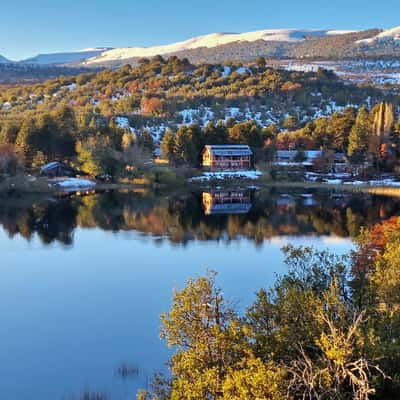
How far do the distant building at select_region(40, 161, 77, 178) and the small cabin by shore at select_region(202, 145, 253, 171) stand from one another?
1580 centimetres

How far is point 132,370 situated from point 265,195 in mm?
36240

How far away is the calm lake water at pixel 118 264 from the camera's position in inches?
502

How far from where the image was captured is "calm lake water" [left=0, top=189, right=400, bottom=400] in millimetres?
12758

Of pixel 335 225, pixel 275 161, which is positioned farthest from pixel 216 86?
pixel 335 225

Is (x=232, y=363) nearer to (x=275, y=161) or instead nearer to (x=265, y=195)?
(x=265, y=195)

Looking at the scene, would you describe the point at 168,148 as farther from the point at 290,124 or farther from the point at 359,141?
the point at 290,124

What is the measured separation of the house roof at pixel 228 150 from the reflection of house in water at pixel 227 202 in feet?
34.1

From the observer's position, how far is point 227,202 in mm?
43156

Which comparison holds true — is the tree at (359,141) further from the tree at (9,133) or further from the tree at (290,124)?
the tree at (9,133)

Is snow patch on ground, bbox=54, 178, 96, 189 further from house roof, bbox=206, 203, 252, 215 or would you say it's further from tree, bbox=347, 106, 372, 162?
tree, bbox=347, 106, 372, 162

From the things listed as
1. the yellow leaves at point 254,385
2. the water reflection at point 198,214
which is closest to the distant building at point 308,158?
the water reflection at point 198,214

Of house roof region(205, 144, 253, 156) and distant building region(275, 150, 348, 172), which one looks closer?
house roof region(205, 144, 253, 156)

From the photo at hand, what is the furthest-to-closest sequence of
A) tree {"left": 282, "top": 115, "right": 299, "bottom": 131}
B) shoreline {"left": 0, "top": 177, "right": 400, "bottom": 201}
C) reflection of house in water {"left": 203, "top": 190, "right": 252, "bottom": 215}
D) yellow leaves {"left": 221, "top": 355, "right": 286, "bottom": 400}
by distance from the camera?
tree {"left": 282, "top": 115, "right": 299, "bottom": 131} < shoreline {"left": 0, "top": 177, "right": 400, "bottom": 201} < reflection of house in water {"left": 203, "top": 190, "right": 252, "bottom": 215} < yellow leaves {"left": 221, "top": 355, "right": 286, "bottom": 400}

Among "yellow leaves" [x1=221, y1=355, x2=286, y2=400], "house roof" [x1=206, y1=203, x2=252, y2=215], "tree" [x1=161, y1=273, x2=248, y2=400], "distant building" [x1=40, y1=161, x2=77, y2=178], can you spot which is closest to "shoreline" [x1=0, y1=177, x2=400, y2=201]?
"distant building" [x1=40, y1=161, x2=77, y2=178]
